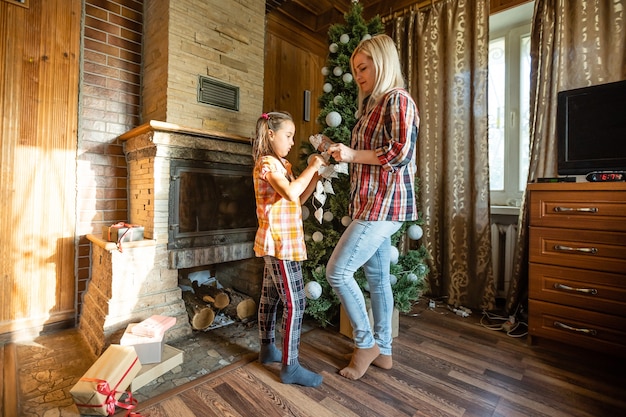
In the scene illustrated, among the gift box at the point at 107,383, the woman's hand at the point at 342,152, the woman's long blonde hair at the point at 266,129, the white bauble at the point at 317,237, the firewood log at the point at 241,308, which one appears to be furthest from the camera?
the firewood log at the point at 241,308

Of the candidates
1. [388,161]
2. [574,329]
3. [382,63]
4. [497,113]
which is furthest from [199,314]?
[497,113]

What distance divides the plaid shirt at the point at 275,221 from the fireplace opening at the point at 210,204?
78 cm

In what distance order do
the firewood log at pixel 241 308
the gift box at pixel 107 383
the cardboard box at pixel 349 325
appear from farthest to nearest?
the firewood log at pixel 241 308 → the cardboard box at pixel 349 325 → the gift box at pixel 107 383

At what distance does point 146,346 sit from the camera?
1472 mm

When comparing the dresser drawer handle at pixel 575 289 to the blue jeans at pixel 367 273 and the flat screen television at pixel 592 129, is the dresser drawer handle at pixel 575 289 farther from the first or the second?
the blue jeans at pixel 367 273

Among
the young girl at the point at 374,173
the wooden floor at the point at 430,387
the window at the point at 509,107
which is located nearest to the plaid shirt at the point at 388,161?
the young girl at the point at 374,173

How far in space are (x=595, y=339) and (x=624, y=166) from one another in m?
0.94

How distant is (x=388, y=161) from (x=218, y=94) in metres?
1.50

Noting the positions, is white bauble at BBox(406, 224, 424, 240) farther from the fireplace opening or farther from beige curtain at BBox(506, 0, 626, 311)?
the fireplace opening

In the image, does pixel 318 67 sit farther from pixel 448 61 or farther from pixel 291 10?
pixel 448 61

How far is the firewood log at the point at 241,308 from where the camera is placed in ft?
6.87

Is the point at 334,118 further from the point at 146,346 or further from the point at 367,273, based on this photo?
the point at 146,346

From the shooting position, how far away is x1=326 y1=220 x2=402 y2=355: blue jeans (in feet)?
4.46

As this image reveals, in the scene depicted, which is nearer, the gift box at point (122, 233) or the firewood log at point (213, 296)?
the gift box at point (122, 233)
